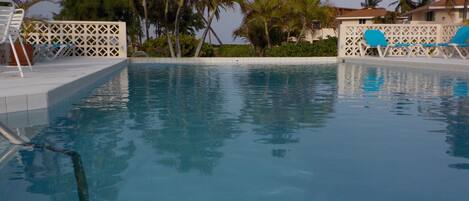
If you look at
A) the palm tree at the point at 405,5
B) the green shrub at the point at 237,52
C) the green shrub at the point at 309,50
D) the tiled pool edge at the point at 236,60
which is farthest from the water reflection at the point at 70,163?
the palm tree at the point at 405,5

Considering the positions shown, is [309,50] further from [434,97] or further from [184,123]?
[184,123]

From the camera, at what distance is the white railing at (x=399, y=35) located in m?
16.4

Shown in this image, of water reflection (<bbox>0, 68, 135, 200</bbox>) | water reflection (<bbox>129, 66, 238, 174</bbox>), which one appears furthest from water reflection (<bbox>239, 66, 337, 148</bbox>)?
water reflection (<bbox>0, 68, 135, 200</bbox>)

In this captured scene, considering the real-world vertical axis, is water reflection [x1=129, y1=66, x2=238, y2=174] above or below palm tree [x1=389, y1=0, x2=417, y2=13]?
below

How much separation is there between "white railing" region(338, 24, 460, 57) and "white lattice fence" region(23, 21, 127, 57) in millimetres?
7723

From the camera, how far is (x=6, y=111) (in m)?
4.36

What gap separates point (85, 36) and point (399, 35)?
10.9 meters

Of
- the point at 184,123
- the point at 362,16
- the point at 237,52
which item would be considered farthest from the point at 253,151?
the point at 362,16

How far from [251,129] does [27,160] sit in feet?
6.23

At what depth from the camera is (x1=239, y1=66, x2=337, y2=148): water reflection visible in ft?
13.2

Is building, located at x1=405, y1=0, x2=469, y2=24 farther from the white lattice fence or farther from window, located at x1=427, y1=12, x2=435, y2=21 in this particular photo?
the white lattice fence

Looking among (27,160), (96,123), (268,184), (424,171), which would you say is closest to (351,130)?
(424,171)

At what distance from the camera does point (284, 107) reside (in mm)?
5395

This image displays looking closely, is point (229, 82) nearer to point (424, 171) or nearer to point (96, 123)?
point (96, 123)
